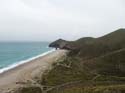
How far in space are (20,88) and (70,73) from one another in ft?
80.3

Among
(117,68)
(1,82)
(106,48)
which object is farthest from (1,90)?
(106,48)

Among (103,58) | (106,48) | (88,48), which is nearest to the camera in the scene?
(103,58)

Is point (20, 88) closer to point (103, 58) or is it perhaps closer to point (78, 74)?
point (78, 74)

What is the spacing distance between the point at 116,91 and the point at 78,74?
39.0 meters

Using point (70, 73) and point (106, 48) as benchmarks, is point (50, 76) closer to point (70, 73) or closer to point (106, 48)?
point (70, 73)

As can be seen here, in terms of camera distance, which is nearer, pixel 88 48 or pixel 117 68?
pixel 117 68

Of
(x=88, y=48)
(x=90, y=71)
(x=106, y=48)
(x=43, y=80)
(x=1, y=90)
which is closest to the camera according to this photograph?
(x=1, y=90)

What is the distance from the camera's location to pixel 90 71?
93688 millimetres

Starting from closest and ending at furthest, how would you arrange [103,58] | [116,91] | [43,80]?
[116,91] → [43,80] → [103,58]

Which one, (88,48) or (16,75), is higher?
(88,48)

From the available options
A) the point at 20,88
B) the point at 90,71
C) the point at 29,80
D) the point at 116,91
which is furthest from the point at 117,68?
the point at 116,91

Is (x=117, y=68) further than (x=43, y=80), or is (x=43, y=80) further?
(x=117, y=68)

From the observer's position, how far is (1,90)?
228 feet

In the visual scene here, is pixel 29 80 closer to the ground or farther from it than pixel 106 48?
closer to the ground
